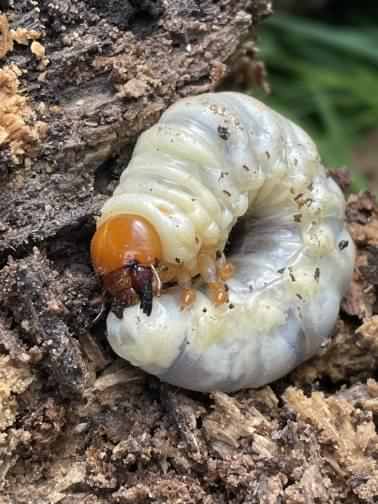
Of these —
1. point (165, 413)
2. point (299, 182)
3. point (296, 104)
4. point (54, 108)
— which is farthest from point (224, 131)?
point (296, 104)

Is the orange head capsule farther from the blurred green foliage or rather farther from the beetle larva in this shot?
the blurred green foliage

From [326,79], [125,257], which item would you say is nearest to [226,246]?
[125,257]

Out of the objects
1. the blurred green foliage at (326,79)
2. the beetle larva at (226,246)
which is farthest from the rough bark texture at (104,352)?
the blurred green foliage at (326,79)

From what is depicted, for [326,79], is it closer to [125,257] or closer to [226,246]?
[226,246]

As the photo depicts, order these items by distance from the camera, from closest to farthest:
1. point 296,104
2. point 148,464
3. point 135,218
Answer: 1. point 148,464
2. point 135,218
3. point 296,104

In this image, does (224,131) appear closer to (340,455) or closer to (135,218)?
(135,218)
